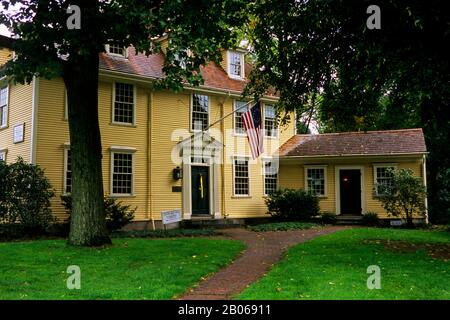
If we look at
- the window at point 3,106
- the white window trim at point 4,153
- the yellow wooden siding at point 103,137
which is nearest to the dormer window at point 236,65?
the yellow wooden siding at point 103,137

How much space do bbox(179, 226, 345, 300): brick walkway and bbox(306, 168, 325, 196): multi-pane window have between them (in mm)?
5814

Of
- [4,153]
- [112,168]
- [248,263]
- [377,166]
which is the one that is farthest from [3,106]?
[377,166]

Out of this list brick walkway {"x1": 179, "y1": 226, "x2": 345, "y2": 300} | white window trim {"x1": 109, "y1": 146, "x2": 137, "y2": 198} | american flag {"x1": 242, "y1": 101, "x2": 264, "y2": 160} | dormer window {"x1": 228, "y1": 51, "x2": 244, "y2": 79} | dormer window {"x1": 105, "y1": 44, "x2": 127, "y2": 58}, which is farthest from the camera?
dormer window {"x1": 228, "y1": 51, "x2": 244, "y2": 79}

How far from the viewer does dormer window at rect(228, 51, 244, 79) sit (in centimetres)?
2552

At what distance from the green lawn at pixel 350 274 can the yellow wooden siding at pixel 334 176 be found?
1035 cm

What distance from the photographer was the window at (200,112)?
74.7 ft

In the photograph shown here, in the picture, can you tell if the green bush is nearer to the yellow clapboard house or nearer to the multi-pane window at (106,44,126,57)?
the yellow clapboard house

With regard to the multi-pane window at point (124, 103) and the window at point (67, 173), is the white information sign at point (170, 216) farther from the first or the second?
the multi-pane window at point (124, 103)

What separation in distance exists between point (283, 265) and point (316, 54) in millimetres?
5507

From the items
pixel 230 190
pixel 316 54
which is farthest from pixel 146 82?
pixel 316 54

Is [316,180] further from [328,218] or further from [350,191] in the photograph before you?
[328,218]

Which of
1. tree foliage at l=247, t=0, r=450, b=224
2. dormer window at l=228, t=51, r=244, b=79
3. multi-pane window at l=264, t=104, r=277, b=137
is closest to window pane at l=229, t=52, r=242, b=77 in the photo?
dormer window at l=228, t=51, r=244, b=79

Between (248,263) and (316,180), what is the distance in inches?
595

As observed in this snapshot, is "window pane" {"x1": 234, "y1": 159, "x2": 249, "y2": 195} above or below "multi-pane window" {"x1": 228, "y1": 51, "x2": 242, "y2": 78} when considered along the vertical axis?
below
